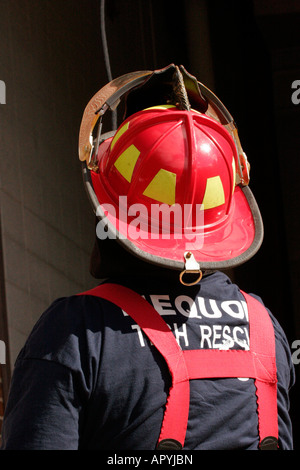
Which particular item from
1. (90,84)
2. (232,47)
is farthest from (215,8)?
(90,84)

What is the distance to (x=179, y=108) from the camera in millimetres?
1968

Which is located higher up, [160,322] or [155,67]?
[155,67]

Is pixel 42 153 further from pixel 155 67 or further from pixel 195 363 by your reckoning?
pixel 195 363

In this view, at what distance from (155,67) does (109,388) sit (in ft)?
13.7

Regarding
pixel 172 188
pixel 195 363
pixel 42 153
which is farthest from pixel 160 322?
pixel 42 153

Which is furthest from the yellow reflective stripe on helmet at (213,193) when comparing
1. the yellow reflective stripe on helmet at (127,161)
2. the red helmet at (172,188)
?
the yellow reflective stripe on helmet at (127,161)

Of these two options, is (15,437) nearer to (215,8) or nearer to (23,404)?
(23,404)

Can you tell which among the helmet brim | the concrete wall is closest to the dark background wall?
the concrete wall

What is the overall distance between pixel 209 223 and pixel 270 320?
0.30 metres

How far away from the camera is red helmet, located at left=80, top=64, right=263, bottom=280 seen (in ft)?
5.98

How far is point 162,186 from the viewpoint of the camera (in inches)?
72.5

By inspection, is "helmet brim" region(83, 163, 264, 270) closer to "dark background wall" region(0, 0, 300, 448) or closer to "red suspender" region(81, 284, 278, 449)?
"red suspender" region(81, 284, 278, 449)

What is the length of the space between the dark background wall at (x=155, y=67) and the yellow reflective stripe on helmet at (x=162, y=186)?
70.8 inches

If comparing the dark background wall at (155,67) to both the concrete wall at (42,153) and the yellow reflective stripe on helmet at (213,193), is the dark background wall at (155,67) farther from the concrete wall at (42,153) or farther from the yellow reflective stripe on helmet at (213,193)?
the yellow reflective stripe on helmet at (213,193)
